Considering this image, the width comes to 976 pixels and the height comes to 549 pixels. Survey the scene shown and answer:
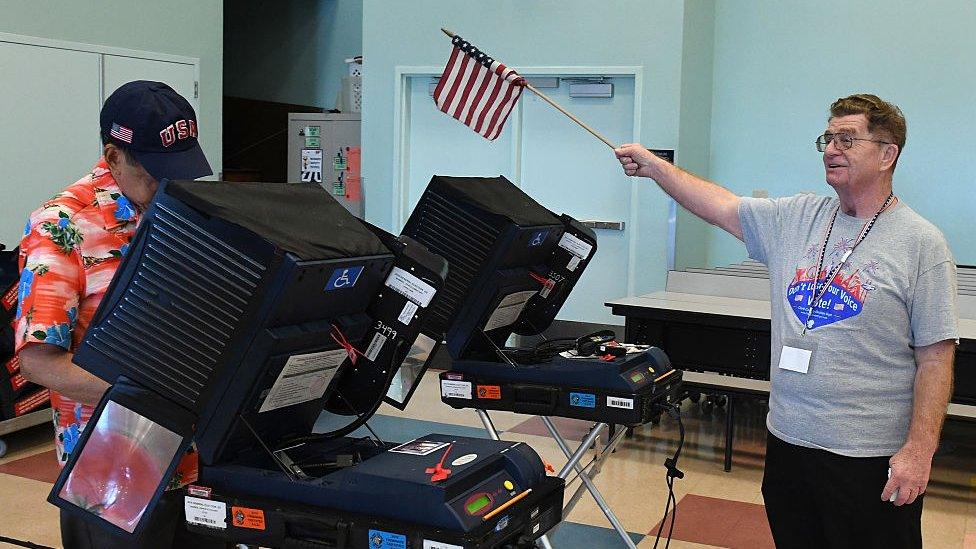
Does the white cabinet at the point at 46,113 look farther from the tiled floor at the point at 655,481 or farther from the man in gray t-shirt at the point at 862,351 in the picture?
the man in gray t-shirt at the point at 862,351

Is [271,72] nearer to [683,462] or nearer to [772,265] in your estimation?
[683,462]

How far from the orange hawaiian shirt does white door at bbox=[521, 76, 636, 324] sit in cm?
613

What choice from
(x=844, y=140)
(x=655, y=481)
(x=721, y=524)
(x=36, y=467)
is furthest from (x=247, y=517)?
(x=36, y=467)

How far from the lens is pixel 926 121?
315 inches

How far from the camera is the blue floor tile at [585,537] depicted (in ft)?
14.1

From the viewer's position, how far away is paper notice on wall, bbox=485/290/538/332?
3178 mm

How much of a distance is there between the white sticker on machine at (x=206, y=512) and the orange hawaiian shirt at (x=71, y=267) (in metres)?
0.15

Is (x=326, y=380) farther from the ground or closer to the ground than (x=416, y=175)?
closer to the ground

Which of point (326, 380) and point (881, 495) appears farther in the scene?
point (881, 495)

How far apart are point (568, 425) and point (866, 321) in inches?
162

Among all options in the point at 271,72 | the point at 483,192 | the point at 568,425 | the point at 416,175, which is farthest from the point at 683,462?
the point at 271,72

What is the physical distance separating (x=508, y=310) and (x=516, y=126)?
5.14m

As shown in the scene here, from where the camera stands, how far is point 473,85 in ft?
14.0

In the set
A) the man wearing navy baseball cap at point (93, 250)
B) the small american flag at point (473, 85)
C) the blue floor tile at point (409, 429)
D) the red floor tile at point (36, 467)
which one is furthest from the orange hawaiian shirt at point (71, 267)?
the blue floor tile at point (409, 429)
